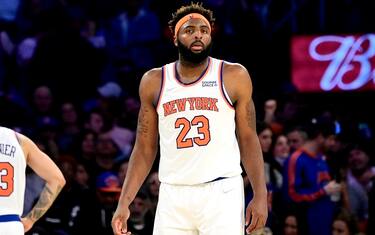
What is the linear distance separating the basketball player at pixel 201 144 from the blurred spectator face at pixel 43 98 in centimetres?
586

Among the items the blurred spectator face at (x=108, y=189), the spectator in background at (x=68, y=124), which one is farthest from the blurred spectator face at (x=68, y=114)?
the blurred spectator face at (x=108, y=189)

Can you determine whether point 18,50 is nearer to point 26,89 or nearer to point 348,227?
point 26,89

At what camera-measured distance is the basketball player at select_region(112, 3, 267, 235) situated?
7160 mm

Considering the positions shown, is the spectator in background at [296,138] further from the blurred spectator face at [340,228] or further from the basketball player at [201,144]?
the basketball player at [201,144]

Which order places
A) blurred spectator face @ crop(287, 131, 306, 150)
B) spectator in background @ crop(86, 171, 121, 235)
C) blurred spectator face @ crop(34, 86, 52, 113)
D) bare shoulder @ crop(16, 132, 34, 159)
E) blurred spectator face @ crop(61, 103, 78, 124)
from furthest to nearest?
blurred spectator face @ crop(34, 86, 52, 113), blurred spectator face @ crop(61, 103, 78, 124), blurred spectator face @ crop(287, 131, 306, 150), spectator in background @ crop(86, 171, 121, 235), bare shoulder @ crop(16, 132, 34, 159)

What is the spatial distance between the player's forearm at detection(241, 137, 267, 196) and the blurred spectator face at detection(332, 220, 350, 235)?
3.50m

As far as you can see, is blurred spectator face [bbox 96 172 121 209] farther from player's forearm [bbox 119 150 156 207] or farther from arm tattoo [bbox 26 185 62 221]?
player's forearm [bbox 119 150 156 207]

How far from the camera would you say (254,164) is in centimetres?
724

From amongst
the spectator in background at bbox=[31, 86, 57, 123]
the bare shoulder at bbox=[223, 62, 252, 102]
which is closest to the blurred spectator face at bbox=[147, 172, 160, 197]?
the spectator in background at bbox=[31, 86, 57, 123]

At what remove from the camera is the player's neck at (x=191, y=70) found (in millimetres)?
7406

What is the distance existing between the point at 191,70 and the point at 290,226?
144 inches

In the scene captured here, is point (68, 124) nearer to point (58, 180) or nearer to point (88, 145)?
point (88, 145)

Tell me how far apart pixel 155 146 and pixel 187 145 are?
43 centimetres

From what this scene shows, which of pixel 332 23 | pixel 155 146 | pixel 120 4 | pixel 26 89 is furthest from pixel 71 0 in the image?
pixel 155 146
